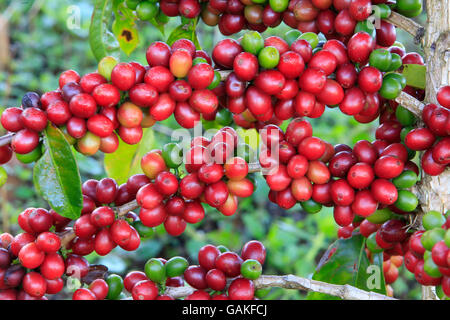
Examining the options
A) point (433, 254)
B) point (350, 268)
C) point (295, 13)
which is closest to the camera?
point (433, 254)

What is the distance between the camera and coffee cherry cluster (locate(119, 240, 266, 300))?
2.67 feet

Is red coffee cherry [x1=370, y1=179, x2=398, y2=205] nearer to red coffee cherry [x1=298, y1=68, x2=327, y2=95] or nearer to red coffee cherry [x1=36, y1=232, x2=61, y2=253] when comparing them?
red coffee cherry [x1=298, y1=68, x2=327, y2=95]

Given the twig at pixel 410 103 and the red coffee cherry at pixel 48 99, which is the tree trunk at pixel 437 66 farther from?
the red coffee cherry at pixel 48 99

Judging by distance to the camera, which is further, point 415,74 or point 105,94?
point 415,74

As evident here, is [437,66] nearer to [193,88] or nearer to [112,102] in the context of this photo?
[193,88]

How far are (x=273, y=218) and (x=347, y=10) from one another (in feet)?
6.79

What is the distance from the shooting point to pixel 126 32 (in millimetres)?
1225

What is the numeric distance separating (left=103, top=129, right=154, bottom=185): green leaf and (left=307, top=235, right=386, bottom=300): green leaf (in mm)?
472

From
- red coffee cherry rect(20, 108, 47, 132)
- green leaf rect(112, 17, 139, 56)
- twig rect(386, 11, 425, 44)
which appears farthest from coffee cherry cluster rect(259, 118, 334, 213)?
green leaf rect(112, 17, 139, 56)

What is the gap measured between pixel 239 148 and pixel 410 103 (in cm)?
29

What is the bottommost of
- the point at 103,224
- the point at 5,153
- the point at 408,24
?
the point at 103,224

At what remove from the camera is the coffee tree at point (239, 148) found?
763mm

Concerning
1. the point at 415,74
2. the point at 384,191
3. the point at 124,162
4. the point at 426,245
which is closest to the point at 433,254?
the point at 426,245

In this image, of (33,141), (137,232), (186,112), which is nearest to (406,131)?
(186,112)
